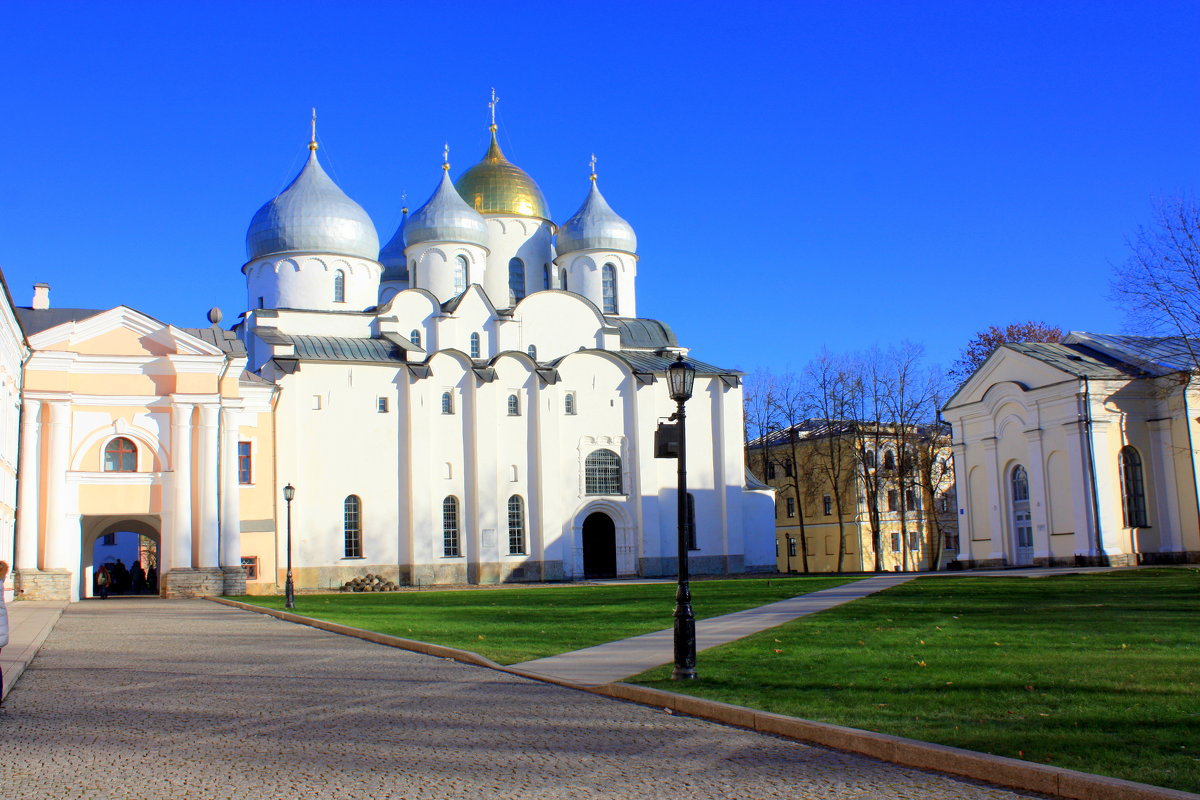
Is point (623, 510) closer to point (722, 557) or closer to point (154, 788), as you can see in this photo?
point (722, 557)

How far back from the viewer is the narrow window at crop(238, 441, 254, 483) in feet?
131

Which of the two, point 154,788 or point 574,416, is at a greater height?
point 574,416

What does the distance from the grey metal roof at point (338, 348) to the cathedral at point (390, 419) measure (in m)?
0.15

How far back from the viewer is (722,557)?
48906mm

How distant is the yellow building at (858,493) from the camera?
57188 mm

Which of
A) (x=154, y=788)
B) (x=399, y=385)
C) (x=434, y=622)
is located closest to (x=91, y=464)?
(x=399, y=385)

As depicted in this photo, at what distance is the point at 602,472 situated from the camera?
1891 inches

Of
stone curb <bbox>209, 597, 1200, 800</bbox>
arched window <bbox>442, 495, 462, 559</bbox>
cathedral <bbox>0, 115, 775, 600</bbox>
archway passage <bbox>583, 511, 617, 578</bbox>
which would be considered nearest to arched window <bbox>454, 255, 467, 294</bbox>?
cathedral <bbox>0, 115, 775, 600</bbox>

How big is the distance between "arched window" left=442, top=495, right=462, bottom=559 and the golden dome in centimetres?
1500

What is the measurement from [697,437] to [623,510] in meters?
4.64

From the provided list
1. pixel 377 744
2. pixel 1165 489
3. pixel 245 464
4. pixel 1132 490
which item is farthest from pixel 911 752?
pixel 1165 489

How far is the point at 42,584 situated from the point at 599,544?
2259 centimetres

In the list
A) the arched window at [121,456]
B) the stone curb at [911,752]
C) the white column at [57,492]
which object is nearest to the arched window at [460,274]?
the arched window at [121,456]

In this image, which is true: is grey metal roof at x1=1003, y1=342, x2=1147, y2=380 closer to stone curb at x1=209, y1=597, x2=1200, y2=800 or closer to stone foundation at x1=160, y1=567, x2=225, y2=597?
stone foundation at x1=160, y1=567, x2=225, y2=597
